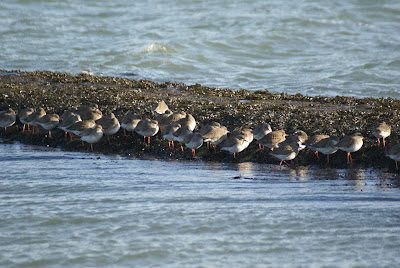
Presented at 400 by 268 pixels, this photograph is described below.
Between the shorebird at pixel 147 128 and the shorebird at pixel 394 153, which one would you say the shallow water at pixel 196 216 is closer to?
the shorebird at pixel 394 153

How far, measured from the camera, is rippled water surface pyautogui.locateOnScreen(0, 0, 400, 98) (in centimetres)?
2084

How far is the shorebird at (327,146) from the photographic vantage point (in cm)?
1002

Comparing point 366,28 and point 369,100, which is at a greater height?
point 366,28

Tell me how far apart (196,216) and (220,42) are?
2117 centimetres

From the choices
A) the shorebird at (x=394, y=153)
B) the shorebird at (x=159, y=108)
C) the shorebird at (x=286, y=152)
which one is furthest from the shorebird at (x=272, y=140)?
the shorebird at (x=159, y=108)

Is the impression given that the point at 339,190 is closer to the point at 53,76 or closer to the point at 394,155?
the point at 394,155

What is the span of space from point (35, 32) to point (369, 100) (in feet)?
73.1

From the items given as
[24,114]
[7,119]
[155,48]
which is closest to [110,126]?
[24,114]

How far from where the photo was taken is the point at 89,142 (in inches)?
458

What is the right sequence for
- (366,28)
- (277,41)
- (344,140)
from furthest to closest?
1. (366,28)
2. (277,41)
3. (344,140)

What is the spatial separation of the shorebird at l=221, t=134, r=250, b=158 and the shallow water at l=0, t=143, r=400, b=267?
53 cm

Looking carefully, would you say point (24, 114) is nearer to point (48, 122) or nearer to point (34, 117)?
point (34, 117)

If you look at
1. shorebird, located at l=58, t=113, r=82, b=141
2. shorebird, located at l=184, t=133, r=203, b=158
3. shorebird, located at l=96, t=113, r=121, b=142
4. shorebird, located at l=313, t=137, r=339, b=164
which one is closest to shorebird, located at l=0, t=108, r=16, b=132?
shorebird, located at l=58, t=113, r=82, b=141

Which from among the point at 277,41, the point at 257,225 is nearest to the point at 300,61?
the point at 277,41
